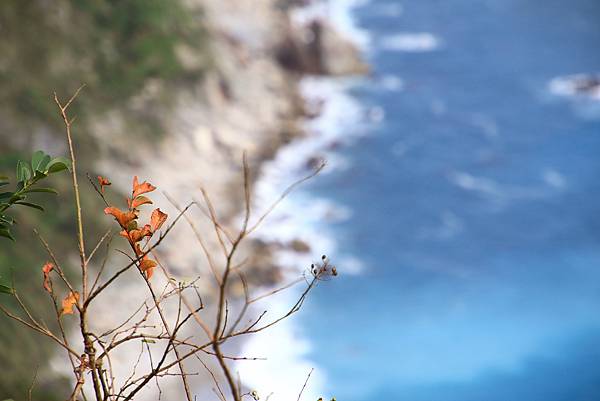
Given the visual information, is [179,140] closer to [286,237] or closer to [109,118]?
[109,118]

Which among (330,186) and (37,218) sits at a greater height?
(330,186)

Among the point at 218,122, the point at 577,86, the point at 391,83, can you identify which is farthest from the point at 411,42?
the point at 218,122

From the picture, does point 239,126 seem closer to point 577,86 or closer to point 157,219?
point 577,86

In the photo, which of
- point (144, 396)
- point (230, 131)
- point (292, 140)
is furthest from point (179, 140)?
point (144, 396)

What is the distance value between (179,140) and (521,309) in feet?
12.8

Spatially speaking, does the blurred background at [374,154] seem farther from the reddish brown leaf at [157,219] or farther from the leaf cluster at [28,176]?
the reddish brown leaf at [157,219]

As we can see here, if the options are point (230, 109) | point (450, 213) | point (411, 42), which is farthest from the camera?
point (411, 42)

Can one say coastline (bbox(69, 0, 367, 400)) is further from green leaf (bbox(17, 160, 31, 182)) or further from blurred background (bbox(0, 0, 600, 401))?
green leaf (bbox(17, 160, 31, 182))

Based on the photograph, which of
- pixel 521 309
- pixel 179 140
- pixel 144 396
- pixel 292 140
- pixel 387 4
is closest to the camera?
pixel 144 396

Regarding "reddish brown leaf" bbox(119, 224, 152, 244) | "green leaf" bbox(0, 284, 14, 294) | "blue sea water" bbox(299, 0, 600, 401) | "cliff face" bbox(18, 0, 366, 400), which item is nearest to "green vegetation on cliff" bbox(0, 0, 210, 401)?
"cliff face" bbox(18, 0, 366, 400)

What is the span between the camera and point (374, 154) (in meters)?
9.46

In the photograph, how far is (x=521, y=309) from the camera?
7.59m


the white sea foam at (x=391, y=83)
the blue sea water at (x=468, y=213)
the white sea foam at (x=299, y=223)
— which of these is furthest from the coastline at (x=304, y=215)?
the white sea foam at (x=391, y=83)

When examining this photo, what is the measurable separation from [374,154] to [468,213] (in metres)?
1.33
